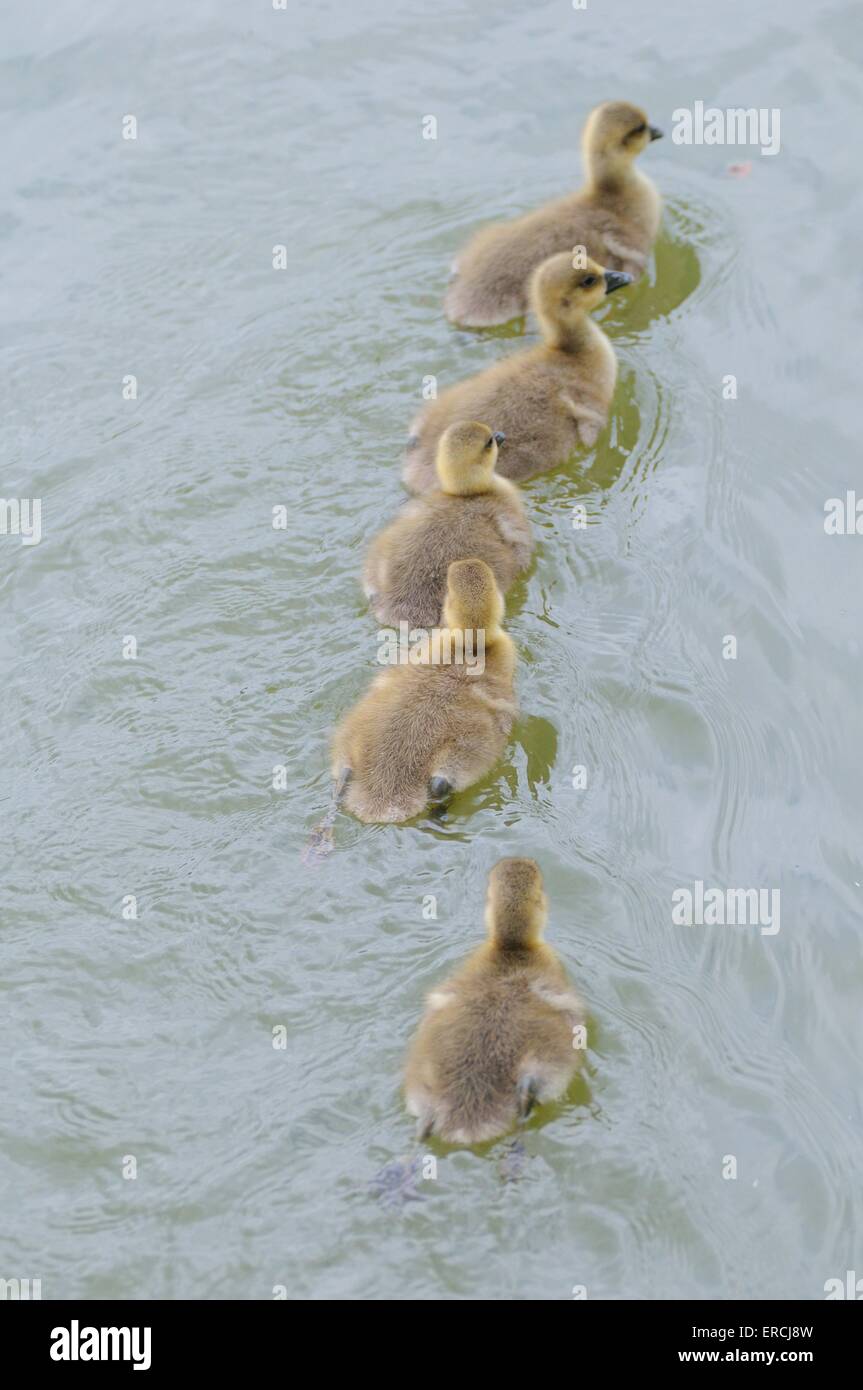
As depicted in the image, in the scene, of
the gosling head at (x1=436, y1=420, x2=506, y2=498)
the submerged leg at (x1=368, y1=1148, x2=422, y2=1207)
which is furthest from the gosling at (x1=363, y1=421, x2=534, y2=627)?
the submerged leg at (x1=368, y1=1148, x2=422, y2=1207)

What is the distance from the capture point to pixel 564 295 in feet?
26.2

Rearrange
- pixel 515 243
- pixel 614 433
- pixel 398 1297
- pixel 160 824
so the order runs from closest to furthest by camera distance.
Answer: pixel 398 1297
pixel 160 824
pixel 614 433
pixel 515 243

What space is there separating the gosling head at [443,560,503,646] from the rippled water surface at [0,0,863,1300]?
1.35ft

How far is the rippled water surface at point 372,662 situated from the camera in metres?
5.01

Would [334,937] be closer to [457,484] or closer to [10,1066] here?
[10,1066]

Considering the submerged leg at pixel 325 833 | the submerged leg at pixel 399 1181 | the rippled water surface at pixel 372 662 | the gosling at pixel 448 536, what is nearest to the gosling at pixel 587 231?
the rippled water surface at pixel 372 662

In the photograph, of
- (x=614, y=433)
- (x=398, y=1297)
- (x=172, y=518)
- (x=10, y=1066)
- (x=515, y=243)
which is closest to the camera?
(x=398, y=1297)

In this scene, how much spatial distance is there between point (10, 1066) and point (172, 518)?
→ 277 cm

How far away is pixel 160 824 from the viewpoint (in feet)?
20.3

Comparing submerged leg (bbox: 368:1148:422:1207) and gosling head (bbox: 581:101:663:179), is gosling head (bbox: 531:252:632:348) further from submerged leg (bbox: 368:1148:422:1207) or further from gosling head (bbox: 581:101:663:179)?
submerged leg (bbox: 368:1148:422:1207)

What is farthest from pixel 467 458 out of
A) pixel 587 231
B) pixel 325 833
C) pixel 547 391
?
pixel 587 231

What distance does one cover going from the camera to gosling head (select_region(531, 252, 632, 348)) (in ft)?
26.1
